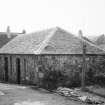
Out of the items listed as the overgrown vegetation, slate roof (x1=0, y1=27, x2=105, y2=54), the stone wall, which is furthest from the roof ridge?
the overgrown vegetation

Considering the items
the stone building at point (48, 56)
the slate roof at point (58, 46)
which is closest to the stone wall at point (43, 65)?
the stone building at point (48, 56)

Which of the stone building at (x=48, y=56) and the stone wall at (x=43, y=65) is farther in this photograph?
the stone building at (x=48, y=56)

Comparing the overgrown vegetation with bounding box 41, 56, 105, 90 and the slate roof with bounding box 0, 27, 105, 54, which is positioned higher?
the slate roof with bounding box 0, 27, 105, 54

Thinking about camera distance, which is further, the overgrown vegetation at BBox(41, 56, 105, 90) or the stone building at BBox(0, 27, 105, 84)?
the stone building at BBox(0, 27, 105, 84)

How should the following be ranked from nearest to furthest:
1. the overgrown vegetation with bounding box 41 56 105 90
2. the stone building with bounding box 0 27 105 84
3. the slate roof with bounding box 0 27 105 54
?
the overgrown vegetation with bounding box 41 56 105 90 → the stone building with bounding box 0 27 105 84 → the slate roof with bounding box 0 27 105 54

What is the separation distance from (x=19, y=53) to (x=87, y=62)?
6.22 metres

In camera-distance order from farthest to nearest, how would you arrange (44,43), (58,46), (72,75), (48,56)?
1. (44,43)
2. (58,46)
3. (72,75)
4. (48,56)

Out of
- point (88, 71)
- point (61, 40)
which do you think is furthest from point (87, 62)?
point (61, 40)

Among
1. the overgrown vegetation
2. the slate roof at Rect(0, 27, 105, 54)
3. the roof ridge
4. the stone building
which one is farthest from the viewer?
the slate roof at Rect(0, 27, 105, 54)

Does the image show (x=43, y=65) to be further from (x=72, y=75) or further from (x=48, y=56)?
(x=72, y=75)

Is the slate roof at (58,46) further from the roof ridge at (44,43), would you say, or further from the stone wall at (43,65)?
the stone wall at (43,65)

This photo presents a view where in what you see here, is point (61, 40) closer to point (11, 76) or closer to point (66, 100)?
point (11, 76)

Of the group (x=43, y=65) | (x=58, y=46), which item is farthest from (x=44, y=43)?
(x=43, y=65)

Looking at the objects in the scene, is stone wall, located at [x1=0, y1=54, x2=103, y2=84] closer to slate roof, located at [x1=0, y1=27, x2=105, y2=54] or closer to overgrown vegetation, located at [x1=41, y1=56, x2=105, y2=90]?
overgrown vegetation, located at [x1=41, y1=56, x2=105, y2=90]
